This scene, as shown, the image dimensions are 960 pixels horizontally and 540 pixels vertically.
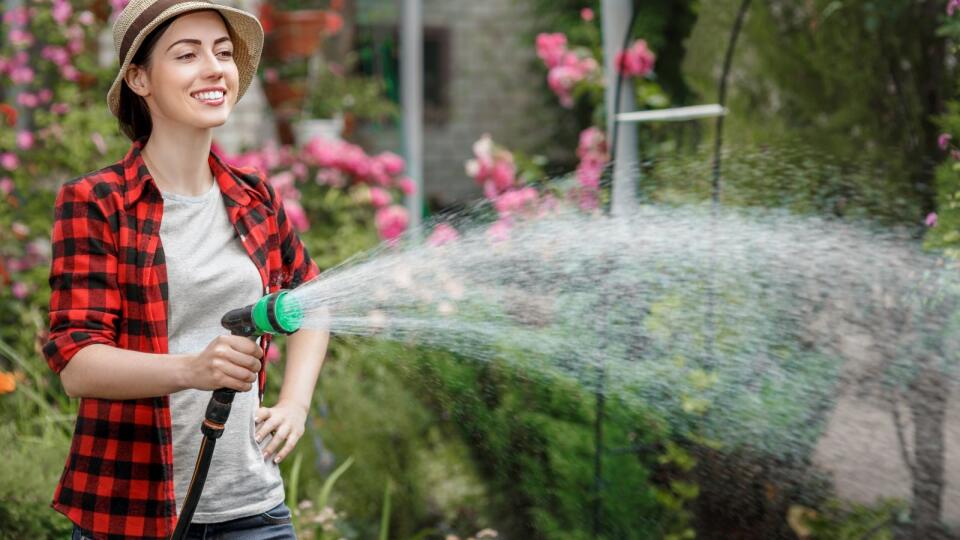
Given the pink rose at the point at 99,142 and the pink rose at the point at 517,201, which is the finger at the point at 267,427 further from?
the pink rose at the point at 99,142

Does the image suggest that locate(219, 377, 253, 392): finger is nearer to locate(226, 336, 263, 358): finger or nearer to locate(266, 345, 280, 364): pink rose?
locate(226, 336, 263, 358): finger

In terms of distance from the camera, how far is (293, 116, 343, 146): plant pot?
6.97 m

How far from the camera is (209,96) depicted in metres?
1.90

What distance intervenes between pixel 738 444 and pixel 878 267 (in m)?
0.61

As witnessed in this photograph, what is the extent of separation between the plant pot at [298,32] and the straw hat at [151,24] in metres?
5.13

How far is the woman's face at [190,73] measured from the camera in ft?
6.18

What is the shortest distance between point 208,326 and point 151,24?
0.48m

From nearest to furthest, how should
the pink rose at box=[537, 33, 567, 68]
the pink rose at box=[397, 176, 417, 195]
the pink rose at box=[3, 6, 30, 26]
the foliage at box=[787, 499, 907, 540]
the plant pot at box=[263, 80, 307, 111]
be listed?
the foliage at box=[787, 499, 907, 540]
the pink rose at box=[3, 6, 30, 26]
the pink rose at box=[537, 33, 567, 68]
the pink rose at box=[397, 176, 417, 195]
the plant pot at box=[263, 80, 307, 111]

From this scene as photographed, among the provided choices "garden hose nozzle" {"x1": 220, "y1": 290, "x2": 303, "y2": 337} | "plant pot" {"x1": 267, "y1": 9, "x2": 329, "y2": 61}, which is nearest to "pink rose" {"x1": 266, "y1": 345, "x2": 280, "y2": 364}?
"garden hose nozzle" {"x1": 220, "y1": 290, "x2": 303, "y2": 337}

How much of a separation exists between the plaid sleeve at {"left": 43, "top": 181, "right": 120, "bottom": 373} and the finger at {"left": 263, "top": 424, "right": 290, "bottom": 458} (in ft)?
1.08

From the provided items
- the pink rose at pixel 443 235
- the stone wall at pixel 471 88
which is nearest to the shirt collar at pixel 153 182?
the pink rose at pixel 443 235

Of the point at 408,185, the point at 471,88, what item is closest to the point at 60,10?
the point at 408,185

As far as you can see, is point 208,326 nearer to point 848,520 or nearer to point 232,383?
point 232,383

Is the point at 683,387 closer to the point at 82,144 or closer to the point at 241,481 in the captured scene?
the point at 241,481
